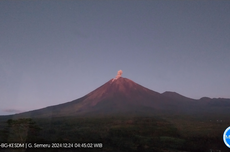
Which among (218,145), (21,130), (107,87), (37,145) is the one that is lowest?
(218,145)

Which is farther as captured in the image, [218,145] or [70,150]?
[218,145]

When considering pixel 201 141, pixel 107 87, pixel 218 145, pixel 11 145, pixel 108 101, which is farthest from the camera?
pixel 107 87

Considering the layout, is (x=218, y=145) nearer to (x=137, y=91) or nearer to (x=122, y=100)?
(x=122, y=100)

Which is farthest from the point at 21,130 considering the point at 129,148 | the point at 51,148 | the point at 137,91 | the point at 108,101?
the point at 137,91

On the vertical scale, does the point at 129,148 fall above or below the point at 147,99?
below

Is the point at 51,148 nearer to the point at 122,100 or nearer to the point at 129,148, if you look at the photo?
the point at 129,148

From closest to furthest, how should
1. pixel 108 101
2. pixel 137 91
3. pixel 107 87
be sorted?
pixel 108 101, pixel 137 91, pixel 107 87

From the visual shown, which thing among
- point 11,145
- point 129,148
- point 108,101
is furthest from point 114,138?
point 108,101
